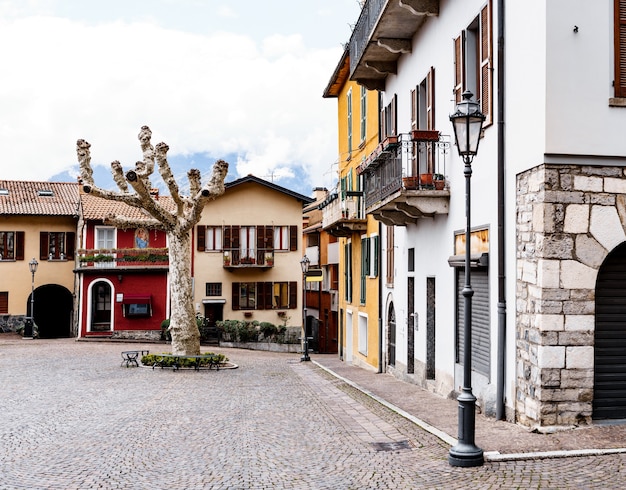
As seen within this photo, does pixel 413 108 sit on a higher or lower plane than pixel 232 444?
higher

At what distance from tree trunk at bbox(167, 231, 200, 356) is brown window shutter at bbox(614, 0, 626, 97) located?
1470 centimetres

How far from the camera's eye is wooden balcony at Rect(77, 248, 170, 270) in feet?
123

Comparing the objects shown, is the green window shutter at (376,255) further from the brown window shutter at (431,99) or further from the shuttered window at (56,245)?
the shuttered window at (56,245)

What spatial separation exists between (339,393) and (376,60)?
8393 mm

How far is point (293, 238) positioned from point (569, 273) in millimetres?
30903

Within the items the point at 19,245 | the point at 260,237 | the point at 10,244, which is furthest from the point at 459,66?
the point at 10,244

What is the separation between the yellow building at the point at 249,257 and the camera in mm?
38562

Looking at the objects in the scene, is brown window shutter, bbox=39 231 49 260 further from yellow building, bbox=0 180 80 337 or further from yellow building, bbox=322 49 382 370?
yellow building, bbox=322 49 382 370

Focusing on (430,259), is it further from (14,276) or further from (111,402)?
(14,276)

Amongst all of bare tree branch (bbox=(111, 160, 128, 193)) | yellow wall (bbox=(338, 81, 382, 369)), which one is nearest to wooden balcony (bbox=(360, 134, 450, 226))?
yellow wall (bbox=(338, 81, 382, 369))

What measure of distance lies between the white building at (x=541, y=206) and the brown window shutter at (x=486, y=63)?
0.03 m

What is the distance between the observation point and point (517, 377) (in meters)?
9.87

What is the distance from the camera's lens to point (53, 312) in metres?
43.5

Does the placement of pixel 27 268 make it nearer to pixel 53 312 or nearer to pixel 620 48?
pixel 53 312
